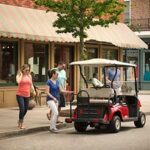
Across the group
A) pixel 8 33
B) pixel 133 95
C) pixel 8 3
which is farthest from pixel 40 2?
pixel 133 95

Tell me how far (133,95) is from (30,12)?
855cm

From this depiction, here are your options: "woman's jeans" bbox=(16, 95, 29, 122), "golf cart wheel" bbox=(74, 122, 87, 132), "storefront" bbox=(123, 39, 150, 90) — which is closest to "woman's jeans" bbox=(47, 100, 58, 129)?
"golf cart wheel" bbox=(74, 122, 87, 132)

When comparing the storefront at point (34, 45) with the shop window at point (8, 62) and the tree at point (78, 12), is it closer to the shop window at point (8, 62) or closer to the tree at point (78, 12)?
the shop window at point (8, 62)

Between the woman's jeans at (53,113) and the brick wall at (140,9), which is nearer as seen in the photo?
the woman's jeans at (53,113)

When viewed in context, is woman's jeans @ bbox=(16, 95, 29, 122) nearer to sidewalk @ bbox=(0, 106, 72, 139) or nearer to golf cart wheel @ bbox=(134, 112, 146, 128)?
sidewalk @ bbox=(0, 106, 72, 139)

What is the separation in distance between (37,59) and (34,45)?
656mm

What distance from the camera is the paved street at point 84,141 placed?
1239 centimetres

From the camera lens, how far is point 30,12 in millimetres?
23312

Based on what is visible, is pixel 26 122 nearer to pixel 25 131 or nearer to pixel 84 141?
pixel 25 131

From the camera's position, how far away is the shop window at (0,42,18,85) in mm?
22484

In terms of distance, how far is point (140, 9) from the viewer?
4409 cm

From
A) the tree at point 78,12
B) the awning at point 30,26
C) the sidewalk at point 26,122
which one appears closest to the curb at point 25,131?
the sidewalk at point 26,122

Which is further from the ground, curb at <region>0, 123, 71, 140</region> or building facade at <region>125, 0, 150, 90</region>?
building facade at <region>125, 0, 150, 90</region>

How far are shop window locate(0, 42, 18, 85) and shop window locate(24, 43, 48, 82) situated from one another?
0.70 meters
